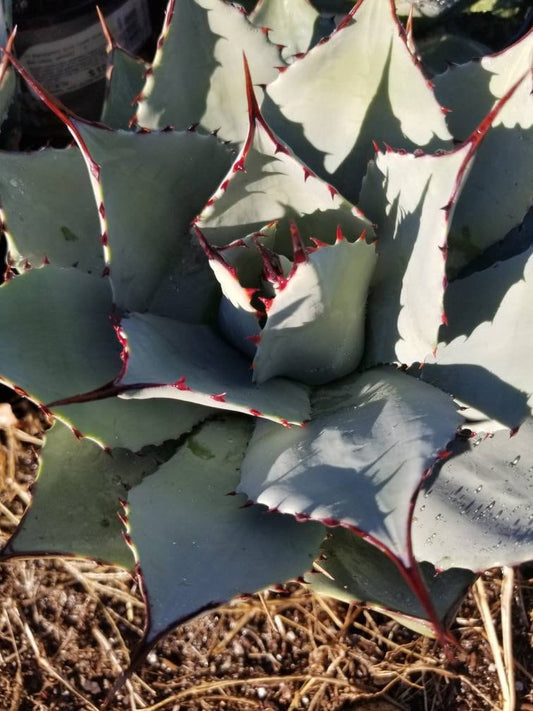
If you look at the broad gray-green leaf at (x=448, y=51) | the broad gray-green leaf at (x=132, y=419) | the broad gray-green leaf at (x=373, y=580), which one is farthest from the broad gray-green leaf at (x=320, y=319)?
the broad gray-green leaf at (x=448, y=51)

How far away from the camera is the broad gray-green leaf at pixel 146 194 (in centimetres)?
88

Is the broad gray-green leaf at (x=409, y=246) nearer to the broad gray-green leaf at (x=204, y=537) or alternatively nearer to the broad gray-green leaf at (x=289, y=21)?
the broad gray-green leaf at (x=204, y=537)

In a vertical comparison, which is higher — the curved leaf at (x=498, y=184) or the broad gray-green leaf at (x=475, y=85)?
the broad gray-green leaf at (x=475, y=85)

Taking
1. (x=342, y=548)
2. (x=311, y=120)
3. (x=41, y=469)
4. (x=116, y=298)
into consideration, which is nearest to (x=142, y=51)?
(x=311, y=120)

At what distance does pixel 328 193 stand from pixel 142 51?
3.14 ft

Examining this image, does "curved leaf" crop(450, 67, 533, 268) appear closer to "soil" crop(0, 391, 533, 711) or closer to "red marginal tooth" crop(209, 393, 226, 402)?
"red marginal tooth" crop(209, 393, 226, 402)

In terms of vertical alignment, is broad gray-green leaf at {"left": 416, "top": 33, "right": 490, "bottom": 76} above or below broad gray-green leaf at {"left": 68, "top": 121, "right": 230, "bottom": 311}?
above

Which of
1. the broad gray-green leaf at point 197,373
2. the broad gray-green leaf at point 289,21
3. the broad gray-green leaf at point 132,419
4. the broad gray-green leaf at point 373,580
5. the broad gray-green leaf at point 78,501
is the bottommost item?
the broad gray-green leaf at point 373,580

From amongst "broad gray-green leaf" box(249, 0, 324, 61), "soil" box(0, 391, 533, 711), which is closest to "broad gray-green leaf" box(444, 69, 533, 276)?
"broad gray-green leaf" box(249, 0, 324, 61)

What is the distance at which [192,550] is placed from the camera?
0.86 meters

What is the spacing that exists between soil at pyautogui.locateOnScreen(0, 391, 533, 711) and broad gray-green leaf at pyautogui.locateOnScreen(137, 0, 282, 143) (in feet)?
2.63

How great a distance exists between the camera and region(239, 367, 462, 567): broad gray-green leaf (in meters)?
0.74

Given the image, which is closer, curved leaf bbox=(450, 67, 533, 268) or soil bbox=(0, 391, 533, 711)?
curved leaf bbox=(450, 67, 533, 268)

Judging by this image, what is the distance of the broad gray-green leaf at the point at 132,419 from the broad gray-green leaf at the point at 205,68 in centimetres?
39
